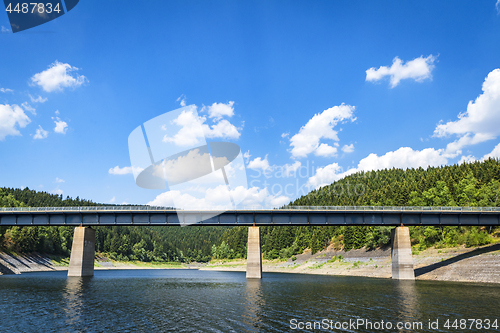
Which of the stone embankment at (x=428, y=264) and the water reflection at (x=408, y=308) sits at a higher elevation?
the water reflection at (x=408, y=308)

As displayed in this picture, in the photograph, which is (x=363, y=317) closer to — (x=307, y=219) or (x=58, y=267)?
(x=307, y=219)

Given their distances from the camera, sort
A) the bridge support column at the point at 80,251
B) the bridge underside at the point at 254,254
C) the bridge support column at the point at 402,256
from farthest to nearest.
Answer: the bridge support column at the point at 80,251 < the bridge underside at the point at 254,254 < the bridge support column at the point at 402,256

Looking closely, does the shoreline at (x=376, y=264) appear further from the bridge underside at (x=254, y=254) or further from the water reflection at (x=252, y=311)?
the water reflection at (x=252, y=311)

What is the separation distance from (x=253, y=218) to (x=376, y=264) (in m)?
42.7

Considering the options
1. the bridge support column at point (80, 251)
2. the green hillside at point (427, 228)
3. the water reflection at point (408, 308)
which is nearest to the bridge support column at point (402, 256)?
the green hillside at point (427, 228)

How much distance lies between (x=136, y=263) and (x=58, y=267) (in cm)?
6056

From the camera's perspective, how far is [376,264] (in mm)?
95625

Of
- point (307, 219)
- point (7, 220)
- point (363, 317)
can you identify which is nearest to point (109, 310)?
point (363, 317)

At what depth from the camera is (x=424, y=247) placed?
98.8 m

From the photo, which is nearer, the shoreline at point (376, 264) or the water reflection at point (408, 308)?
the water reflection at point (408, 308)

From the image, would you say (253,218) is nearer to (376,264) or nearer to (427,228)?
(376,264)

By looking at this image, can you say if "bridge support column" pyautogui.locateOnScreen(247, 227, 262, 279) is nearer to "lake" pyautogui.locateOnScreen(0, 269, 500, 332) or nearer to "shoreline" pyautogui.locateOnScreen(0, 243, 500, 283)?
"shoreline" pyautogui.locateOnScreen(0, 243, 500, 283)

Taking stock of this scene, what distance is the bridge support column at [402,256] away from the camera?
245 feet

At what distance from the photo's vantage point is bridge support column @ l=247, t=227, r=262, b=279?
7938cm
